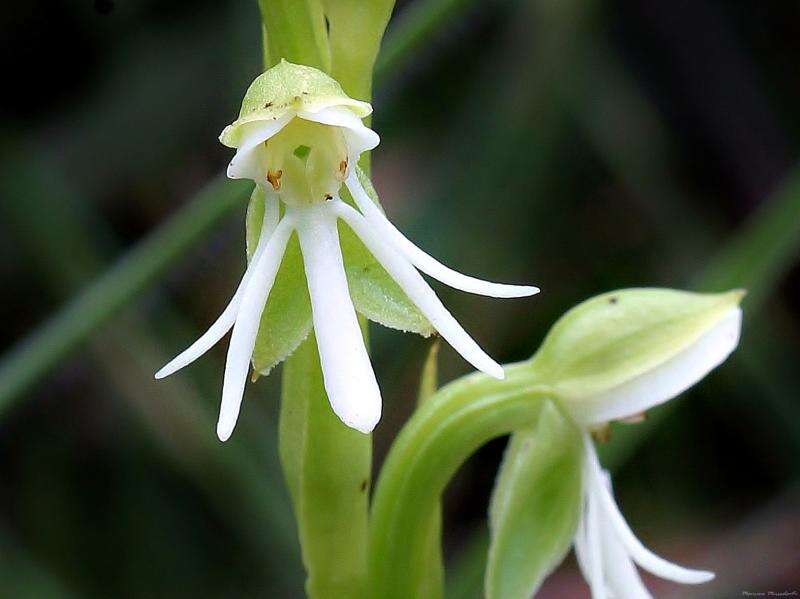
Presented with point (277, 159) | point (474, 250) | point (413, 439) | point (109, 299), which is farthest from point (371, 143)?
point (474, 250)

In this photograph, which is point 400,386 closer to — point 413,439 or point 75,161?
point 75,161

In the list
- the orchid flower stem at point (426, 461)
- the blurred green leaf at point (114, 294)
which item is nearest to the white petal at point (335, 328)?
the orchid flower stem at point (426, 461)

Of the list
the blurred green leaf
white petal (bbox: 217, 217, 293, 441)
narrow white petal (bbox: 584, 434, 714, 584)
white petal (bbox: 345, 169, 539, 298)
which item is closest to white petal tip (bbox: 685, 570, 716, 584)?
narrow white petal (bbox: 584, 434, 714, 584)

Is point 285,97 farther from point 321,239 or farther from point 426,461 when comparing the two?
point 426,461

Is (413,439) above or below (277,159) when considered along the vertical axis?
below

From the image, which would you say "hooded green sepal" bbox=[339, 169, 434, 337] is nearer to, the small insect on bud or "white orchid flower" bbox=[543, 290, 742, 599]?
the small insect on bud

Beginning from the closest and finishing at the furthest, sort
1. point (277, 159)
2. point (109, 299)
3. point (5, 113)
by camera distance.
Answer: point (277, 159) → point (109, 299) → point (5, 113)
